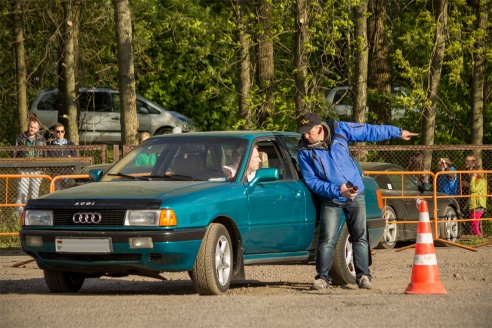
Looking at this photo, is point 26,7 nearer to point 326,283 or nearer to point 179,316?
point 326,283

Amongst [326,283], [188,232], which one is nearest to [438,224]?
[326,283]

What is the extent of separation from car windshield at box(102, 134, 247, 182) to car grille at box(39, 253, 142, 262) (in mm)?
1169

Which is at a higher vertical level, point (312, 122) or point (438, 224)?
point (312, 122)

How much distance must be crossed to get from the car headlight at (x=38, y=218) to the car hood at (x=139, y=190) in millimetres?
185

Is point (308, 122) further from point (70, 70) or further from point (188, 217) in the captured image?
point (70, 70)

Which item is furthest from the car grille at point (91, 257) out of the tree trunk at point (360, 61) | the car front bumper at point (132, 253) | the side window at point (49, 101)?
the side window at point (49, 101)

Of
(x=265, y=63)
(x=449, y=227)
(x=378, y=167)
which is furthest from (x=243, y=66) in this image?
(x=449, y=227)

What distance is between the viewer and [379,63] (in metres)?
29.4

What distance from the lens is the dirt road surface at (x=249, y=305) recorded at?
873 cm

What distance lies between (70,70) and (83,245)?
19.5 meters

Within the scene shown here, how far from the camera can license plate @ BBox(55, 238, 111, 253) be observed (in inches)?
407

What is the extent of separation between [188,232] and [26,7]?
826 inches

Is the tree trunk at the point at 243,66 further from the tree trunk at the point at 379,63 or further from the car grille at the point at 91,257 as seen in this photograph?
the car grille at the point at 91,257

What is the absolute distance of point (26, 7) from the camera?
99.0 ft
